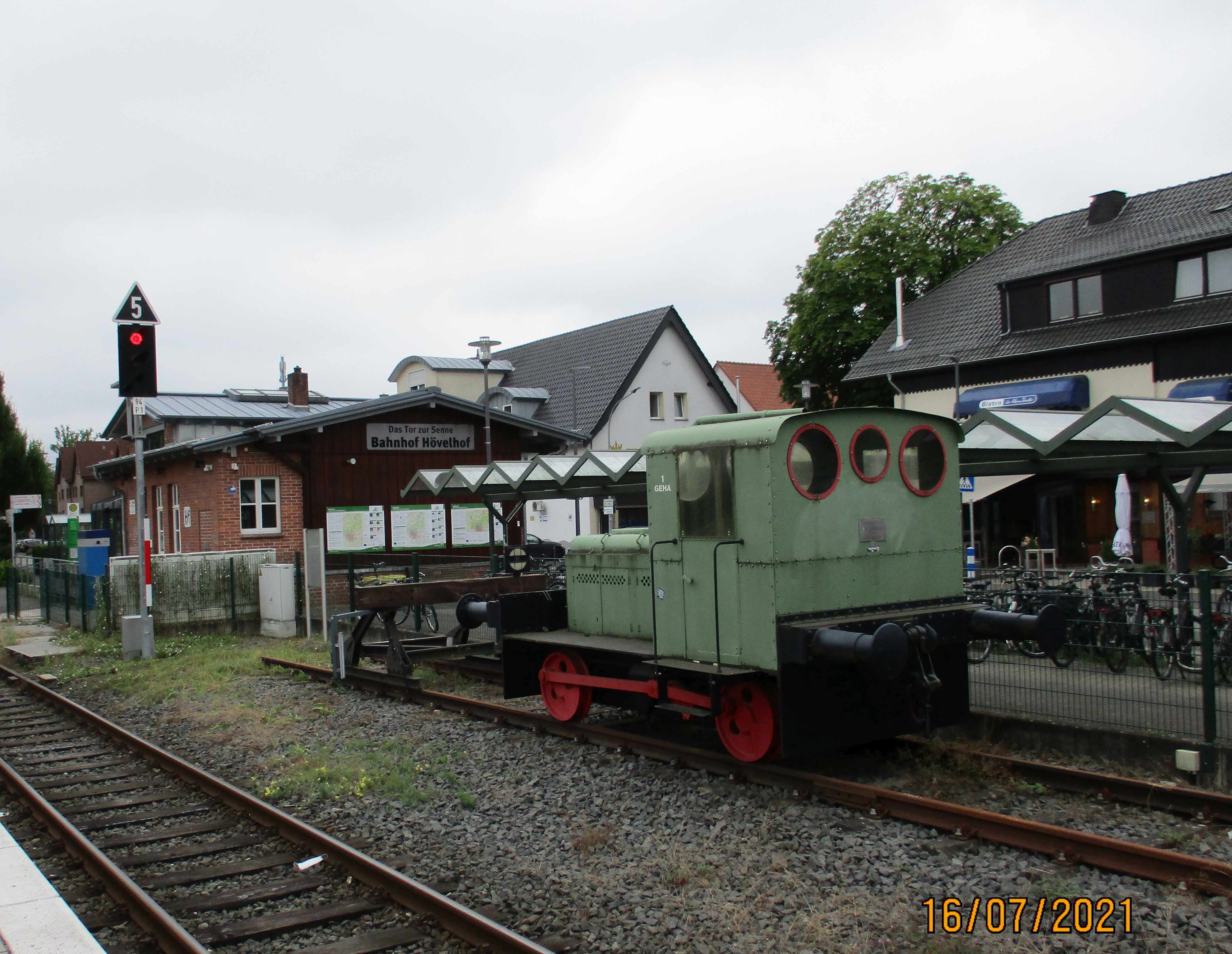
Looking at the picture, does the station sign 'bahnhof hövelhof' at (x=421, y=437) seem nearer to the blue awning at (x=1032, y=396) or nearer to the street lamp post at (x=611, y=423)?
the street lamp post at (x=611, y=423)

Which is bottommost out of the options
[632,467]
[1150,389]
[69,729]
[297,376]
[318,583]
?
[69,729]

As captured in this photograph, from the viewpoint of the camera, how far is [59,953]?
4555 mm

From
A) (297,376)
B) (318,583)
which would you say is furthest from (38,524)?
(318,583)

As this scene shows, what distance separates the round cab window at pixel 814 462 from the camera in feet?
22.9

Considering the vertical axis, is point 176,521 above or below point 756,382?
below

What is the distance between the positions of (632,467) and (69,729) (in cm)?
699

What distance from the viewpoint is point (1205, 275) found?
74.2 ft

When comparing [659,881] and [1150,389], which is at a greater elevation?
[1150,389]

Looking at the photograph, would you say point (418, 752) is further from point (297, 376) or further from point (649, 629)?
point (297, 376)

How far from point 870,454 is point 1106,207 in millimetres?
24655

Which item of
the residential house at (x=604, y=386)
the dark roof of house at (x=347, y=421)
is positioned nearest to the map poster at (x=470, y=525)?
the dark roof of house at (x=347, y=421)

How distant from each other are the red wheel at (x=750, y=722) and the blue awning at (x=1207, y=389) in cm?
1683
